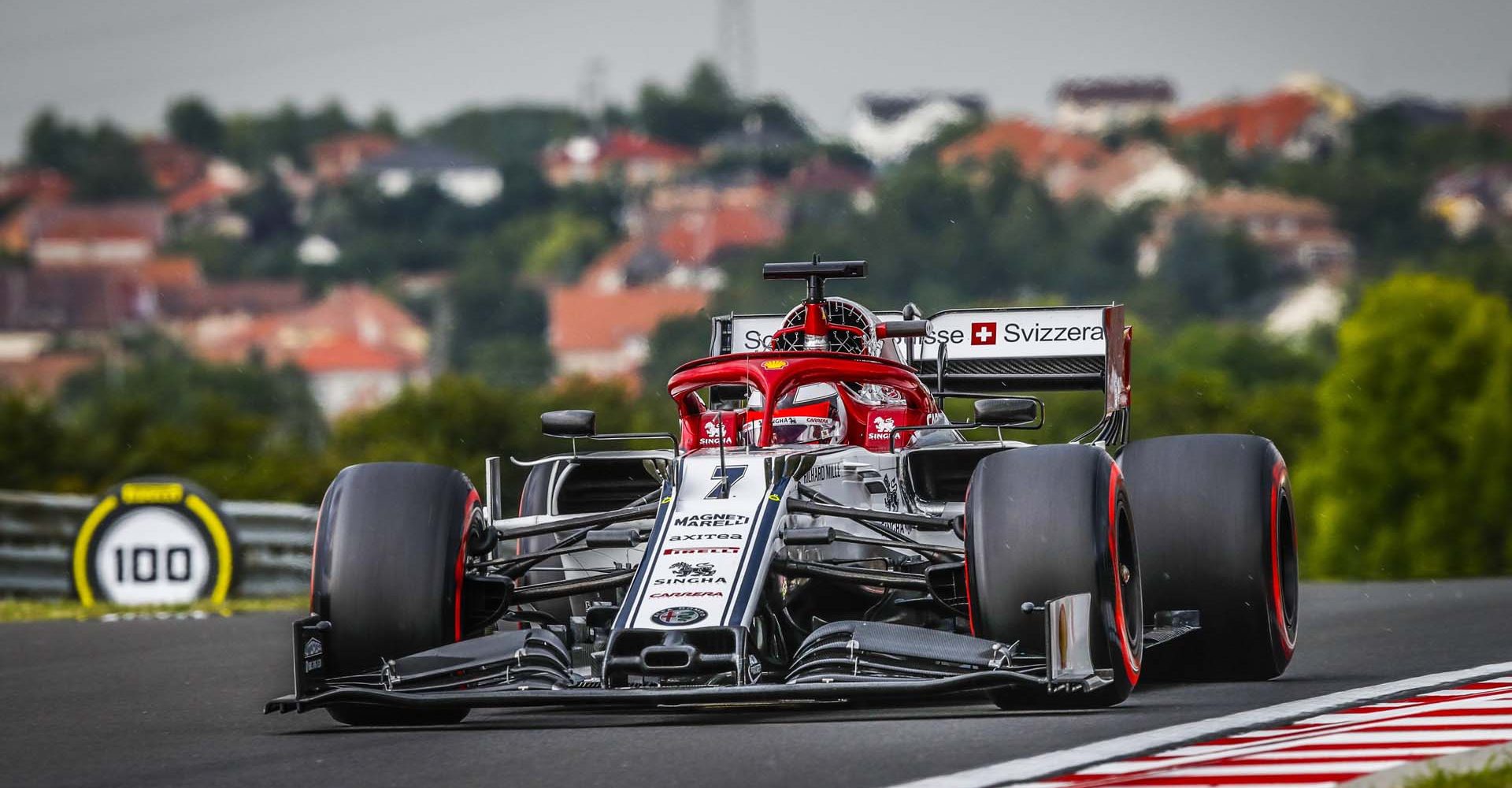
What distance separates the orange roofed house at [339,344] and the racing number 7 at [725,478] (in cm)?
12551

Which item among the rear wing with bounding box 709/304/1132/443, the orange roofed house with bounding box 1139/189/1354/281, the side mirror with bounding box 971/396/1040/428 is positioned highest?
the orange roofed house with bounding box 1139/189/1354/281

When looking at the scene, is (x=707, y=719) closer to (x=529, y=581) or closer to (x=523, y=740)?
(x=523, y=740)

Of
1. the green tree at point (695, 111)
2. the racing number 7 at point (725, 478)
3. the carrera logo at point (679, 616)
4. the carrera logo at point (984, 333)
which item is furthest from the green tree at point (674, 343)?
the carrera logo at point (679, 616)

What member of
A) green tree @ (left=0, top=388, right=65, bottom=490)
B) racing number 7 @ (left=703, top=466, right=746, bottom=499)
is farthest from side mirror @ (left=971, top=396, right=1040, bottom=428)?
green tree @ (left=0, top=388, right=65, bottom=490)

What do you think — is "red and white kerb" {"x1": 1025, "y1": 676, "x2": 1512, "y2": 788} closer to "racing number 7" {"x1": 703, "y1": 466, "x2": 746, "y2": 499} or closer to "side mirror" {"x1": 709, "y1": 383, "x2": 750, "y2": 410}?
"racing number 7" {"x1": 703, "y1": 466, "x2": 746, "y2": 499}

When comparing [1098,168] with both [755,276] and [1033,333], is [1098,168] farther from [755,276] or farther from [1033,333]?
[1033,333]

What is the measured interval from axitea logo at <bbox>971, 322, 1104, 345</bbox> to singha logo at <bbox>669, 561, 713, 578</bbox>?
17.3 feet

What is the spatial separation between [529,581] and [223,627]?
15.0 ft

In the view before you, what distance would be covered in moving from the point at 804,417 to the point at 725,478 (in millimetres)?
1354

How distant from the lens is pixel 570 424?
12094 millimetres

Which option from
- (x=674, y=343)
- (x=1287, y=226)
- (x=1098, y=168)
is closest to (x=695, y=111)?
(x=1098, y=168)

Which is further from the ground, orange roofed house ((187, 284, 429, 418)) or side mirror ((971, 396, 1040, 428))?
orange roofed house ((187, 284, 429, 418))

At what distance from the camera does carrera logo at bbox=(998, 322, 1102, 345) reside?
14945 millimetres

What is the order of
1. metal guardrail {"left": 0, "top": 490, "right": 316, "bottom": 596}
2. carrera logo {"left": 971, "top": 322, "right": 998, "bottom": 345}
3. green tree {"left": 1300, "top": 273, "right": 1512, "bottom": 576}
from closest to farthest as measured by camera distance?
carrera logo {"left": 971, "top": 322, "right": 998, "bottom": 345} → metal guardrail {"left": 0, "top": 490, "right": 316, "bottom": 596} → green tree {"left": 1300, "top": 273, "right": 1512, "bottom": 576}
